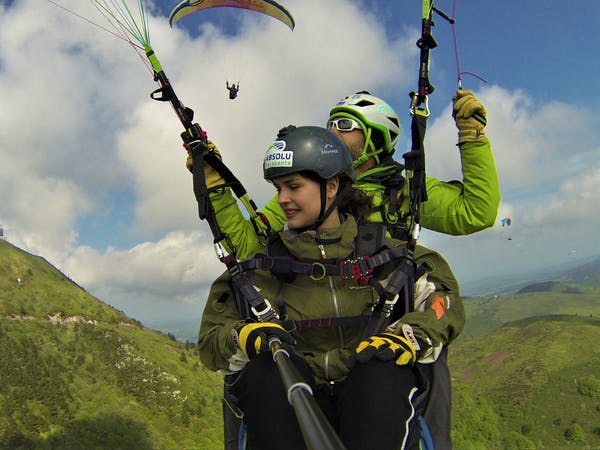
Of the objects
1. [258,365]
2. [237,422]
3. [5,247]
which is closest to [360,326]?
[258,365]

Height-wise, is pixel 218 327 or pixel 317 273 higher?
pixel 317 273

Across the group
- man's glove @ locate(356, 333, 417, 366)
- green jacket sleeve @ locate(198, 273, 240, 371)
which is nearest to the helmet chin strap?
green jacket sleeve @ locate(198, 273, 240, 371)

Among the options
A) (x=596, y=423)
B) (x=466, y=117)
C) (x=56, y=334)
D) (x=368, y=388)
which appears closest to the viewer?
(x=368, y=388)

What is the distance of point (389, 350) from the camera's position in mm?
2932

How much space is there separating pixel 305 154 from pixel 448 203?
1.77 metres

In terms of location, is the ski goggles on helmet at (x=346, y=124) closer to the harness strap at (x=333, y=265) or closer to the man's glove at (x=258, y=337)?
the harness strap at (x=333, y=265)

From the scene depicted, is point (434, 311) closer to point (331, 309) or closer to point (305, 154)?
point (331, 309)

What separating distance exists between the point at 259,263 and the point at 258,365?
2.71ft

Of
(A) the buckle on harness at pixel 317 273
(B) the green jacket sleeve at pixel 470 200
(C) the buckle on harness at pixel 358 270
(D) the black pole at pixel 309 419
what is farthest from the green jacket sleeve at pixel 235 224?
(D) the black pole at pixel 309 419

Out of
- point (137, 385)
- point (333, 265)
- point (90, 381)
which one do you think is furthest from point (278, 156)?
point (137, 385)

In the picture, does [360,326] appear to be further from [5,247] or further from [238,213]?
[5,247]

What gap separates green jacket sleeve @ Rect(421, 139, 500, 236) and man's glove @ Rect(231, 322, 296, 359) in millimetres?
2271

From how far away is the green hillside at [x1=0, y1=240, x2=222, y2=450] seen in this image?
Answer: 68.6 m

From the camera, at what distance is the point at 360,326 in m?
3.51
